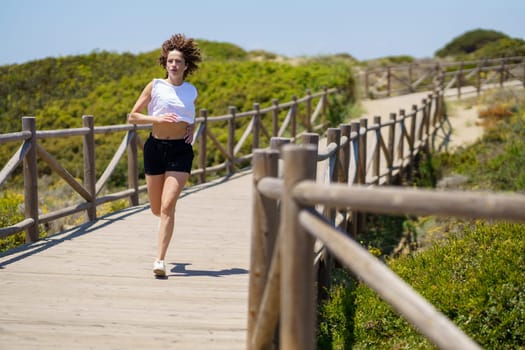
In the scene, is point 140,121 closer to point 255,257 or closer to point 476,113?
point 255,257

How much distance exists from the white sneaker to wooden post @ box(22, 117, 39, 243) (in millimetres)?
2097

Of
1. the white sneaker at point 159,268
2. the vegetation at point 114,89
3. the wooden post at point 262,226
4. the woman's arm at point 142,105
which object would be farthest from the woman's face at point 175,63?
the vegetation at point 114,89

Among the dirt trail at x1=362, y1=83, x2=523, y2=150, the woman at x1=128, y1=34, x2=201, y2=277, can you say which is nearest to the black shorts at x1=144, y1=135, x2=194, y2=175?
the woman at x1=128, y1=34, x2=201, y2=277

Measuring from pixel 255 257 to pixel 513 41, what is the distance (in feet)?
146

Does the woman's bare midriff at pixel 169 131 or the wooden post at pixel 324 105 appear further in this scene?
the wooden post at pixel 324 105

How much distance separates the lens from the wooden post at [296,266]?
2963mm

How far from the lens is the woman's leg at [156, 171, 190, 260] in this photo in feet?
18.8

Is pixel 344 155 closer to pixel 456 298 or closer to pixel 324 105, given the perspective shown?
pixel 456 298

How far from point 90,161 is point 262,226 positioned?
5.37 meters

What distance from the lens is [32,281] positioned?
226 inches

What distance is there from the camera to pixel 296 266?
2.96m

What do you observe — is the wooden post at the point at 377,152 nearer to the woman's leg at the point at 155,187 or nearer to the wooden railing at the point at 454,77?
the woman's leg at the point at 155,187

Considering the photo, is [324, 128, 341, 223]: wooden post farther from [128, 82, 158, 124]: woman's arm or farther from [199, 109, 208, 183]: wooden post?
[199, 109, 208, 183]: wooden post

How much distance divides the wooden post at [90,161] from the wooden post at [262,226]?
504cm
